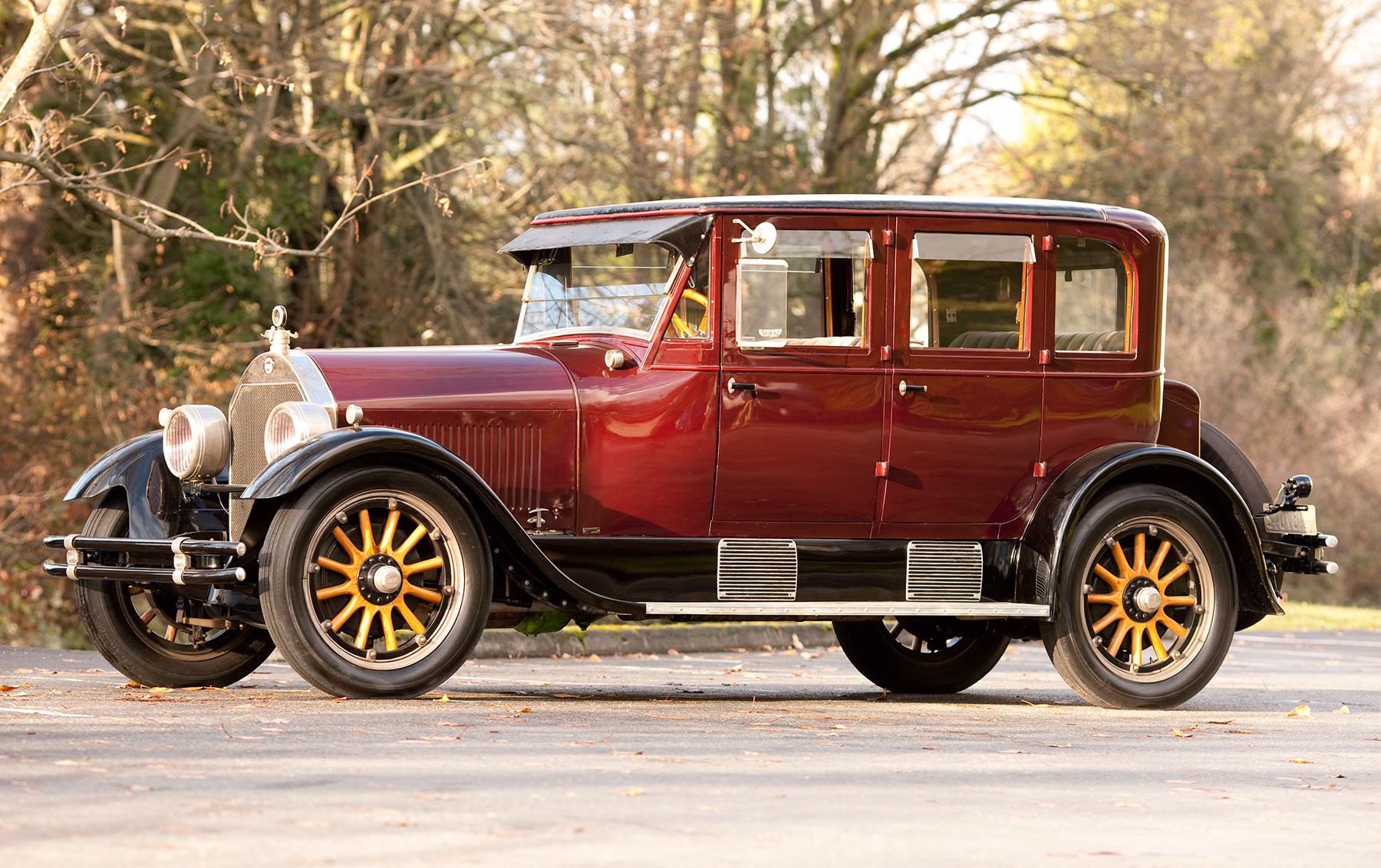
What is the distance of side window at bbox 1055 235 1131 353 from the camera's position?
8.97 m

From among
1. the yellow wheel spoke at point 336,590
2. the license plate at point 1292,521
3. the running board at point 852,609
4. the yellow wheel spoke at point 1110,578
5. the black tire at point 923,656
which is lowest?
the black tire at point 923,656

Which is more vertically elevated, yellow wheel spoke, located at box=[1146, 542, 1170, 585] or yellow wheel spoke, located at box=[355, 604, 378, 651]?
yellow wheel spoke, located at box=[1146, 542, 1170, 585]

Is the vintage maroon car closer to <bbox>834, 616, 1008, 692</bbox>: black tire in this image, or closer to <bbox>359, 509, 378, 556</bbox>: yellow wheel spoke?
<bbox>359, 509, 378, 556</bbox>: yellow wheel spoke

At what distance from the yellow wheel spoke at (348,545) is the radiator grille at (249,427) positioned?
62 cm

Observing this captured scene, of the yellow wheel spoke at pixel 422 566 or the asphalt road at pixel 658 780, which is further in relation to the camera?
the yellow wheel spoke at pixel 422 566

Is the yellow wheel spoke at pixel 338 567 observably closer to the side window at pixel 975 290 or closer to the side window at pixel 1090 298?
the side window at pixel 975 290

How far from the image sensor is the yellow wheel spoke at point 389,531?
25.1 ft

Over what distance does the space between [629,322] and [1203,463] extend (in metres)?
2.96

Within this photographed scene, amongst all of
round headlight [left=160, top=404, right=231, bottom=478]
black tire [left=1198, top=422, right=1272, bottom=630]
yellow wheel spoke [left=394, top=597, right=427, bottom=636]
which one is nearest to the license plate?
black tire [left=1198, top=422, right=1272, bottom=630]

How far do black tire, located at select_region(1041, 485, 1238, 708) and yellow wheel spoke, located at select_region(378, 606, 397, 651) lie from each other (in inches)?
126

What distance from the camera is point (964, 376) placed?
28.5 ft

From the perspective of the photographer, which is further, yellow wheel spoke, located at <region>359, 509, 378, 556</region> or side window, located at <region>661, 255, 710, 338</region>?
side window, located at <region>661, 255, 710, 338</region>

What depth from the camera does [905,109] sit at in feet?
86.9

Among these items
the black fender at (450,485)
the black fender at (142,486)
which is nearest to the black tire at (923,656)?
the black fender at (450,485)
